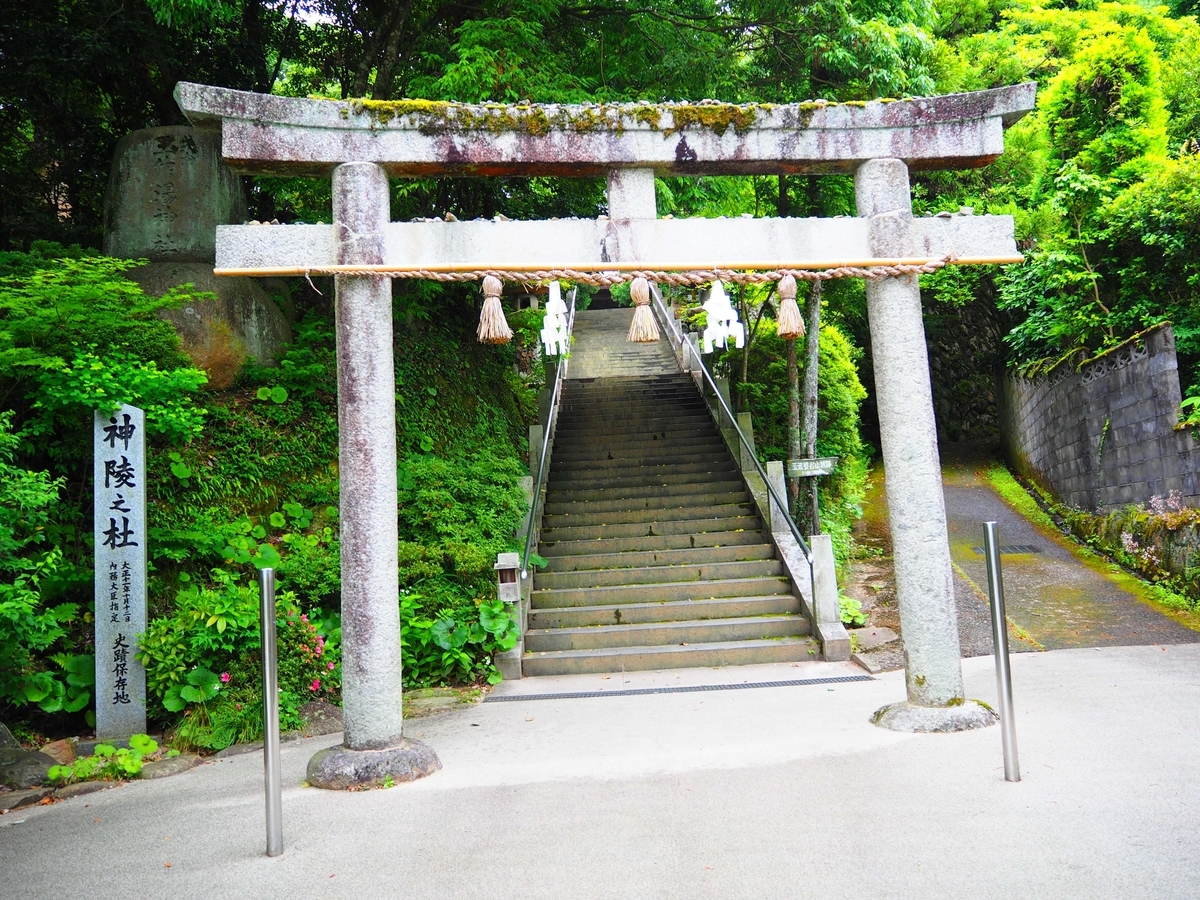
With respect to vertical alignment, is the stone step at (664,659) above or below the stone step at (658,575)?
below

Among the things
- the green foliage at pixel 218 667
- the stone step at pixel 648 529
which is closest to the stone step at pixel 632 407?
the stone step at pixel 648 529

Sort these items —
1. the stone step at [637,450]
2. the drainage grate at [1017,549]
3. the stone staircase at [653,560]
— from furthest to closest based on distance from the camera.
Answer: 1. the stone step at [637,450]
2. the drainage grate at [1017,549]
3. the stone staircase at [653,560]

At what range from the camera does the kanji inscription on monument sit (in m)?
6.52

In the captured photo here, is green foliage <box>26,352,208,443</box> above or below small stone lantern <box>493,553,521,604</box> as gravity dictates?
above

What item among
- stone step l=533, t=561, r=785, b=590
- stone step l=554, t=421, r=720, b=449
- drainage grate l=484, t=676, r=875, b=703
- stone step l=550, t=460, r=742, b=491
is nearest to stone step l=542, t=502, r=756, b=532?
stone step l=550, t=460, r=742, b=491

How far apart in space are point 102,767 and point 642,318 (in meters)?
4.80

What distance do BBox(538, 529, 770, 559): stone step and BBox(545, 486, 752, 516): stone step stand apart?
761 millimetres

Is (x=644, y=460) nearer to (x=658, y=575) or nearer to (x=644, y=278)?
(x=658, y=575)

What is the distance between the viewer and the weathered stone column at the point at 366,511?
199 inches

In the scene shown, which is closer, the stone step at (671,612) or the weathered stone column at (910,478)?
the weathered stone column at (910,478)

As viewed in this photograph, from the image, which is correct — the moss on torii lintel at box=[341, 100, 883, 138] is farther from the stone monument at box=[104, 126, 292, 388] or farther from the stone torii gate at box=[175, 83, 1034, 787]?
the stone monument at box=[104, 126, 292, 388]

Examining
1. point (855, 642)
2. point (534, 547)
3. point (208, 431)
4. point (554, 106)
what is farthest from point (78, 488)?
point (855, 642)

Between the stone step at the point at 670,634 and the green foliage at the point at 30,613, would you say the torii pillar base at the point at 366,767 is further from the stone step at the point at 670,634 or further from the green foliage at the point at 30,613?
the stone step at the point at 670,634

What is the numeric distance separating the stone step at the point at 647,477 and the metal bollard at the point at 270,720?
7860mm
